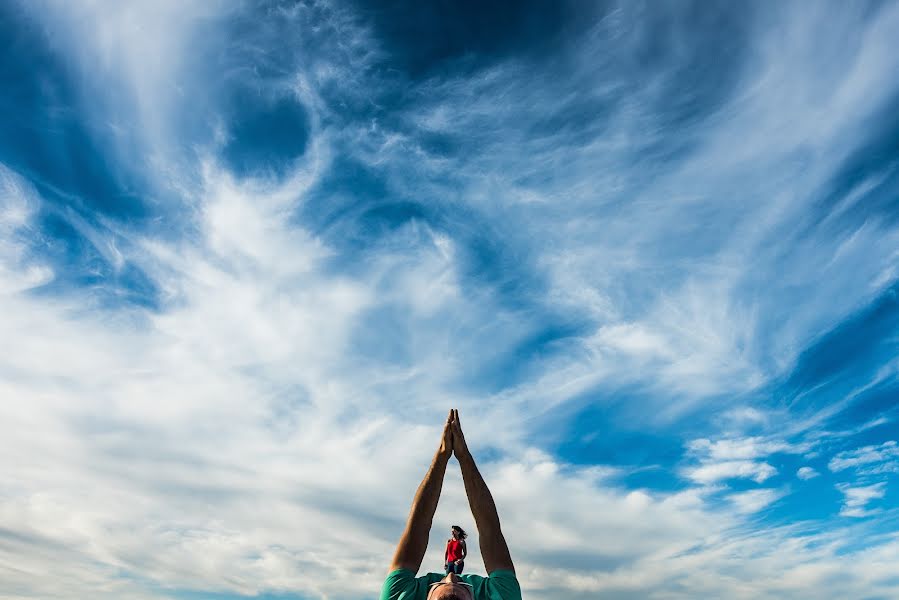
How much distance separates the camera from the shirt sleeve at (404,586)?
30.0 ft

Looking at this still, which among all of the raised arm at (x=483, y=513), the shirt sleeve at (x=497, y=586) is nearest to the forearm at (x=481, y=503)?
the raised arm at (x=483, y=513)

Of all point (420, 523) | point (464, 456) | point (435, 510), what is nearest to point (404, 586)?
point (420, 523)

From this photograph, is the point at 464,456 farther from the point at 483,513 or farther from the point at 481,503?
the point at 483,513

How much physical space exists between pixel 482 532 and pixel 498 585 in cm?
91

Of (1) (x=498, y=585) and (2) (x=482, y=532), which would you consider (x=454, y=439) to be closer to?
(2) (x=482, y=532)

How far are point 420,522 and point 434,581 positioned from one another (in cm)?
90

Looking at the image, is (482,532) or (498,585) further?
(482,532)

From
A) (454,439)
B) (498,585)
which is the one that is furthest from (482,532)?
(454,439)

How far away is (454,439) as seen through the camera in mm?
11375

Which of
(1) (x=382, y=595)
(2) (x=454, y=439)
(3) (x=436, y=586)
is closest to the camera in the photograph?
(3) (x=436, y=586)

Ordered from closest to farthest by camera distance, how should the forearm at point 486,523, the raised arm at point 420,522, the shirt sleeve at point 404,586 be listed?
the shirt sleeve at point 404,586 → the raised arm at point 420,522 → the forearm at point 486,523

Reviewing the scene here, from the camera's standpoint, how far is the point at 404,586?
30.2 ft

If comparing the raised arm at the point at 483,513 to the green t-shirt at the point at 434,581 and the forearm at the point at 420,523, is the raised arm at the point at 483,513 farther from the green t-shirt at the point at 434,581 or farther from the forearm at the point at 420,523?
the forearm at the point at 420,523

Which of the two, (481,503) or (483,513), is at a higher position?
(481,503)
